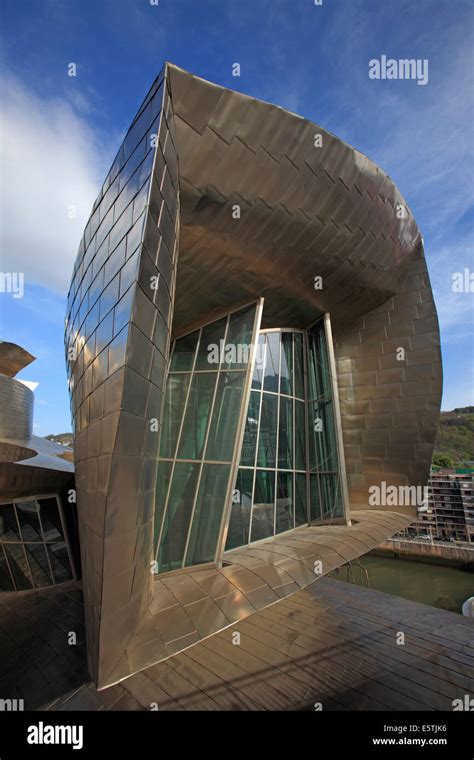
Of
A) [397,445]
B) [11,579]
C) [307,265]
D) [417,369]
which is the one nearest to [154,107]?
[307,265]

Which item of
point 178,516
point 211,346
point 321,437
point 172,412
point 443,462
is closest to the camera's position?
point 178,516

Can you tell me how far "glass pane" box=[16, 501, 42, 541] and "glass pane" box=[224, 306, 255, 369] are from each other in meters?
9.20

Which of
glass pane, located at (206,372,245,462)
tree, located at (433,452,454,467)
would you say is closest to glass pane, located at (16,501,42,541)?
glass pane, located at (206,372,245,462)

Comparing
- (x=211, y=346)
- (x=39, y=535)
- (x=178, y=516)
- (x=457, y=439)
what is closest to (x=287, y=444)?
(x=211, y=346)

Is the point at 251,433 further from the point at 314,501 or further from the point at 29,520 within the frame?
the point at 29,520

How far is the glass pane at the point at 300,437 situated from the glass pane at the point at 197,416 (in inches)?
151

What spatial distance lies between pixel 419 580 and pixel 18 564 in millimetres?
41745

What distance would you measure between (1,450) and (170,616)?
8531mm

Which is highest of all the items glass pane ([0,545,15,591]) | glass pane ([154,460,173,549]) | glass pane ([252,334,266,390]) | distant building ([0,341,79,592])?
glass pane ([252,334,266,390])

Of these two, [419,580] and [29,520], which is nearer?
[29,520]

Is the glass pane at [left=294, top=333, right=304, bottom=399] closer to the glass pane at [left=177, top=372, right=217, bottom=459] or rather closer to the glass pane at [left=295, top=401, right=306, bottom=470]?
the glass pane at [left=295, top=401, right=306, bottom=470]

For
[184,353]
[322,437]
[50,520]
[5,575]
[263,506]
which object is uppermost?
[184,353]

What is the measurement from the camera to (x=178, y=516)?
368 inches

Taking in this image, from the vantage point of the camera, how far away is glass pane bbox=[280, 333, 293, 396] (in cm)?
1253
